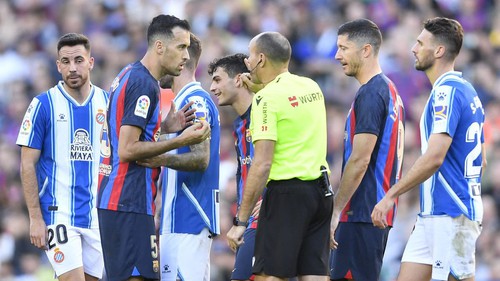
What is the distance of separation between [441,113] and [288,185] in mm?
1431

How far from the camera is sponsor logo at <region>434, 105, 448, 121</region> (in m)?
9.45

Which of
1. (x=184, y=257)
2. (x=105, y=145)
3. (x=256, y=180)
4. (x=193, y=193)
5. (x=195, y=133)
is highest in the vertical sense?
(x=195, y=133)

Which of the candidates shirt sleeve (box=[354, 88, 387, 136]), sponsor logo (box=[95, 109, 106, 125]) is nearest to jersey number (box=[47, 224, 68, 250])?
sponsor logo (box=[95, 109, 106, 125])

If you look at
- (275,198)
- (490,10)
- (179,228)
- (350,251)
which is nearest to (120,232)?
(179,228)

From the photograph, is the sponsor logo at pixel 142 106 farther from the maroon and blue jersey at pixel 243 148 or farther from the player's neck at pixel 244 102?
the player's neck at pixel 244 102

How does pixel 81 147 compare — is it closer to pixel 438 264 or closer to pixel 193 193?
pixel 193 193

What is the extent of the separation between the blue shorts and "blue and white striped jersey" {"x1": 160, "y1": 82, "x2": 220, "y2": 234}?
35 centimetres

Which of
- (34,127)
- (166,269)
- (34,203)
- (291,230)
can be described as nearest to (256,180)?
(291,230)

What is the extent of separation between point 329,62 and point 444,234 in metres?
8.59

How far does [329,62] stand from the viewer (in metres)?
17.8

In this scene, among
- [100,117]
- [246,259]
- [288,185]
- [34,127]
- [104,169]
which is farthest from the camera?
[100,117]

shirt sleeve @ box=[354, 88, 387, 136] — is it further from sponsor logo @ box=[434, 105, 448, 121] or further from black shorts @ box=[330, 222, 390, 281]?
black shorts @ box=[330, 222, 390, 281]

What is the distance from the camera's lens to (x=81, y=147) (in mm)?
10648

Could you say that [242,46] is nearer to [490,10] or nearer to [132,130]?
[490,10]
